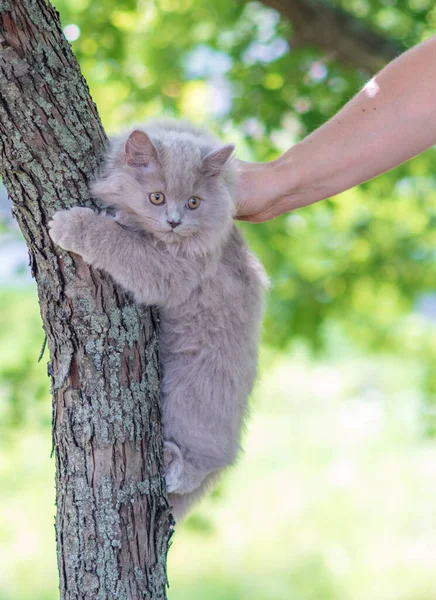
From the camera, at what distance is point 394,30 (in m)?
4.34

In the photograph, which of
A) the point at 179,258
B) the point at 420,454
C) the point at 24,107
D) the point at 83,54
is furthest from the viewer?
the point at 420,454

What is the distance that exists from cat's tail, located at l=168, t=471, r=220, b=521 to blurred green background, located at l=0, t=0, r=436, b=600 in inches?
69.5

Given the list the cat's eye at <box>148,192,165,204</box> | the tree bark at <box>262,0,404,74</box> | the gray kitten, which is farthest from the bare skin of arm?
the tree bark at <box>262,0,404,74</box>

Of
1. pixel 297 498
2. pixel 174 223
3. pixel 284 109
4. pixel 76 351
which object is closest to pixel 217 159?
pixel 174 223

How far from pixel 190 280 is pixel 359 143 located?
70 cm

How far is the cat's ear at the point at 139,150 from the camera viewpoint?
1.95 meters

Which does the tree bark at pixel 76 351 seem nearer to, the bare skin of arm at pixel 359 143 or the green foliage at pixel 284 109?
the bare skin of arm at pixel 359 143

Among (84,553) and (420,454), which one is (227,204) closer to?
(84,553)

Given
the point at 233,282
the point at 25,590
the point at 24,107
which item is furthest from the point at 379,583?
the point at 24,107

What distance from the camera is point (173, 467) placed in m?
2.01

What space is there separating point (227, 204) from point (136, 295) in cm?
48

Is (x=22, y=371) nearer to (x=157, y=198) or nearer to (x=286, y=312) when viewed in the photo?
(x=286, y=312)

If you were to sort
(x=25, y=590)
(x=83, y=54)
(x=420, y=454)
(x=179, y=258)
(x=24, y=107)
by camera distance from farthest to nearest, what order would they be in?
(x=420, y=454) < (x=25, y=590) < (x=83, y=54) < (x=179, y=258) < (x=24, y=107)

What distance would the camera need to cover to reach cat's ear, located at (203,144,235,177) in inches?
81.4
